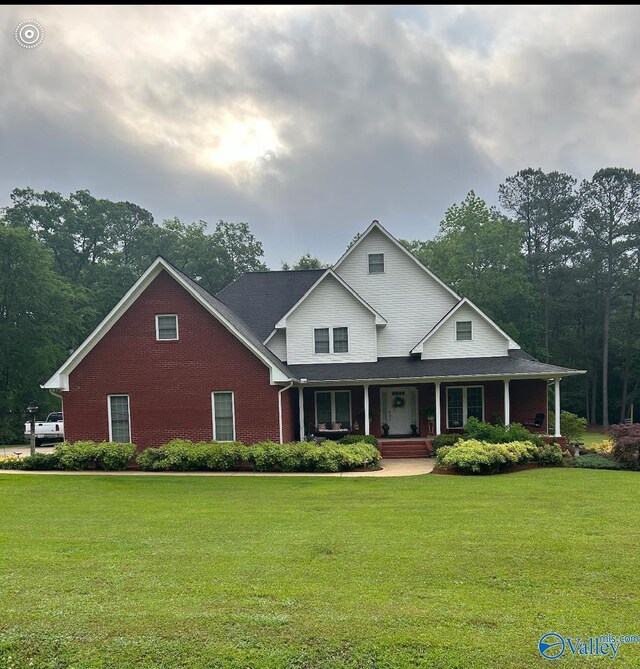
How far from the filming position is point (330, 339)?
22.3 meters

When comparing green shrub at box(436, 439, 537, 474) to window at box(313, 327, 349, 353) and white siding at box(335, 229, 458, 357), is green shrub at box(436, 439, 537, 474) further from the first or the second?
white siding at box(335, 229, 458, 357)

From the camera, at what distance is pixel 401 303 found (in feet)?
77.6

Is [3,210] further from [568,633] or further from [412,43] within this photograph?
[568,633]

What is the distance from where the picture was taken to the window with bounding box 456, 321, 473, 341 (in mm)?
22094

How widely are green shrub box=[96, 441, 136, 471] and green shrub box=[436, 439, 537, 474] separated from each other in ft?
33.7

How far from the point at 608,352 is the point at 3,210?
60.9m

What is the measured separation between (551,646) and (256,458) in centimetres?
1228

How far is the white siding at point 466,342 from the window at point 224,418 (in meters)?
9.02

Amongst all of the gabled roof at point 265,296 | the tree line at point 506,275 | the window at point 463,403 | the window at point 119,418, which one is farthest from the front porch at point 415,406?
the tree line at point 506,275

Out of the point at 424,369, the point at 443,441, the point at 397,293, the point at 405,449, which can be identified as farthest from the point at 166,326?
the point at 443,441

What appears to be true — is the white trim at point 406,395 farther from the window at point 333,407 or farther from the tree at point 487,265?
the tree at point 487,265

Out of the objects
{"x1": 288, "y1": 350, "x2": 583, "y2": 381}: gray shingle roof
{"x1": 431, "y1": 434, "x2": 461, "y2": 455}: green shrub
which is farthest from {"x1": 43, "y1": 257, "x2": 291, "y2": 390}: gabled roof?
{"x1": 431, "y1": 434, "x2": 461, "y2": 455}: green shrub

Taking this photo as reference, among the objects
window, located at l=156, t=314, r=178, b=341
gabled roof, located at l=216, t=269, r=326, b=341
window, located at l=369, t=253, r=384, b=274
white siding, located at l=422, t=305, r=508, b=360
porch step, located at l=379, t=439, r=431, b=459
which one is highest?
window, located at l=369, t=253, r=384, b=274

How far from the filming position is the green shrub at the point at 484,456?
1488 centimetres
